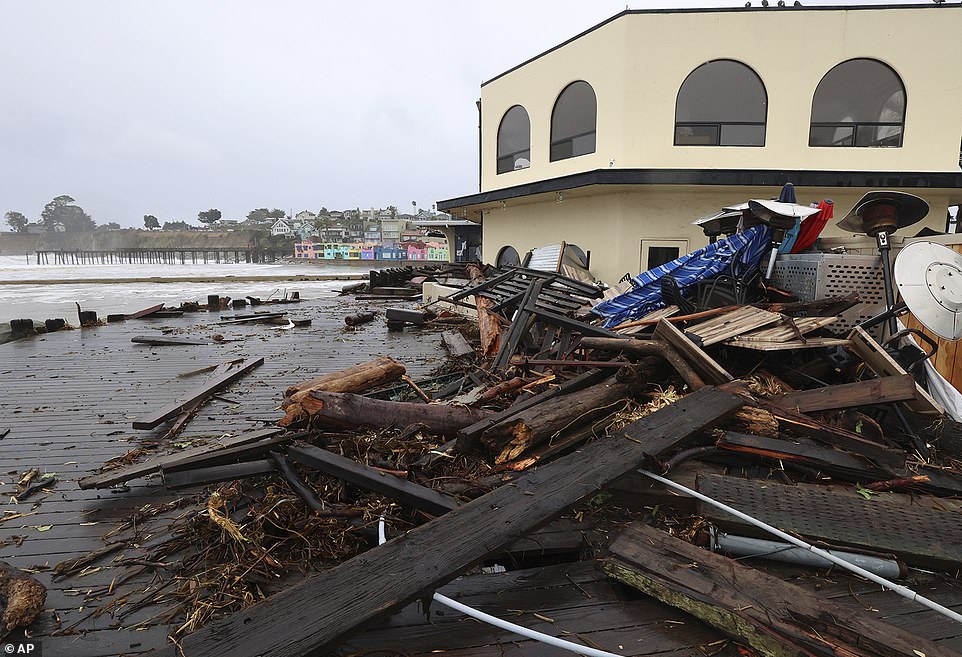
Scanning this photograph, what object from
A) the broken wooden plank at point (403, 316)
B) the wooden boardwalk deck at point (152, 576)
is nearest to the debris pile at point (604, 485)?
the wooden boardwalk deck at point (152, 576)

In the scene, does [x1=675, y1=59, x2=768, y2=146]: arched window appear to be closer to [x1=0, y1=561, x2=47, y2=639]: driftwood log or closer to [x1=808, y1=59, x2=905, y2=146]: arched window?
[x1=808, y1=59, x2=905, y2=146]: arched window

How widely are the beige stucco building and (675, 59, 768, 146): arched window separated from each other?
0.03 metres

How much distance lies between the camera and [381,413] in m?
4.13

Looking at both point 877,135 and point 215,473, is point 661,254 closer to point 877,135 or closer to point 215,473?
point 877,135

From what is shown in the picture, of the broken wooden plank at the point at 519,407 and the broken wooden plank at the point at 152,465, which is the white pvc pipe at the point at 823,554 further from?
the broken wooden plank at the point at 152,465

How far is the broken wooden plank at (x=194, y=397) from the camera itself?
497cm

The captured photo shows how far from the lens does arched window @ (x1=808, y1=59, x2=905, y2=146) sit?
39.8ft

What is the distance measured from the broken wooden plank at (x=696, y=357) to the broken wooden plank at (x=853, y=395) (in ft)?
1.56

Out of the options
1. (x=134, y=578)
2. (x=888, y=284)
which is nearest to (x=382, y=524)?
(x=134, y=578)

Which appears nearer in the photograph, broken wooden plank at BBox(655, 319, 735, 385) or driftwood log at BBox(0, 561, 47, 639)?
driftwood log at BBox(0, 561, 47, 639)

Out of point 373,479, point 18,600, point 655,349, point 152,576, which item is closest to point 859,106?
point 655,349

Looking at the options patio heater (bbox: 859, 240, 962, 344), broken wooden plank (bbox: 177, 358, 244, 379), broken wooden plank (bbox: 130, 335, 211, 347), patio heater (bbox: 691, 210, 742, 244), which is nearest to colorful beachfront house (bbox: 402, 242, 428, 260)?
broken wooden plank (bbox: 130, 335, 211, 347)

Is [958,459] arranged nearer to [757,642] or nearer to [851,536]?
[851,536]

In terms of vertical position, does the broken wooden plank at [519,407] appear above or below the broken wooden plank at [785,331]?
below
